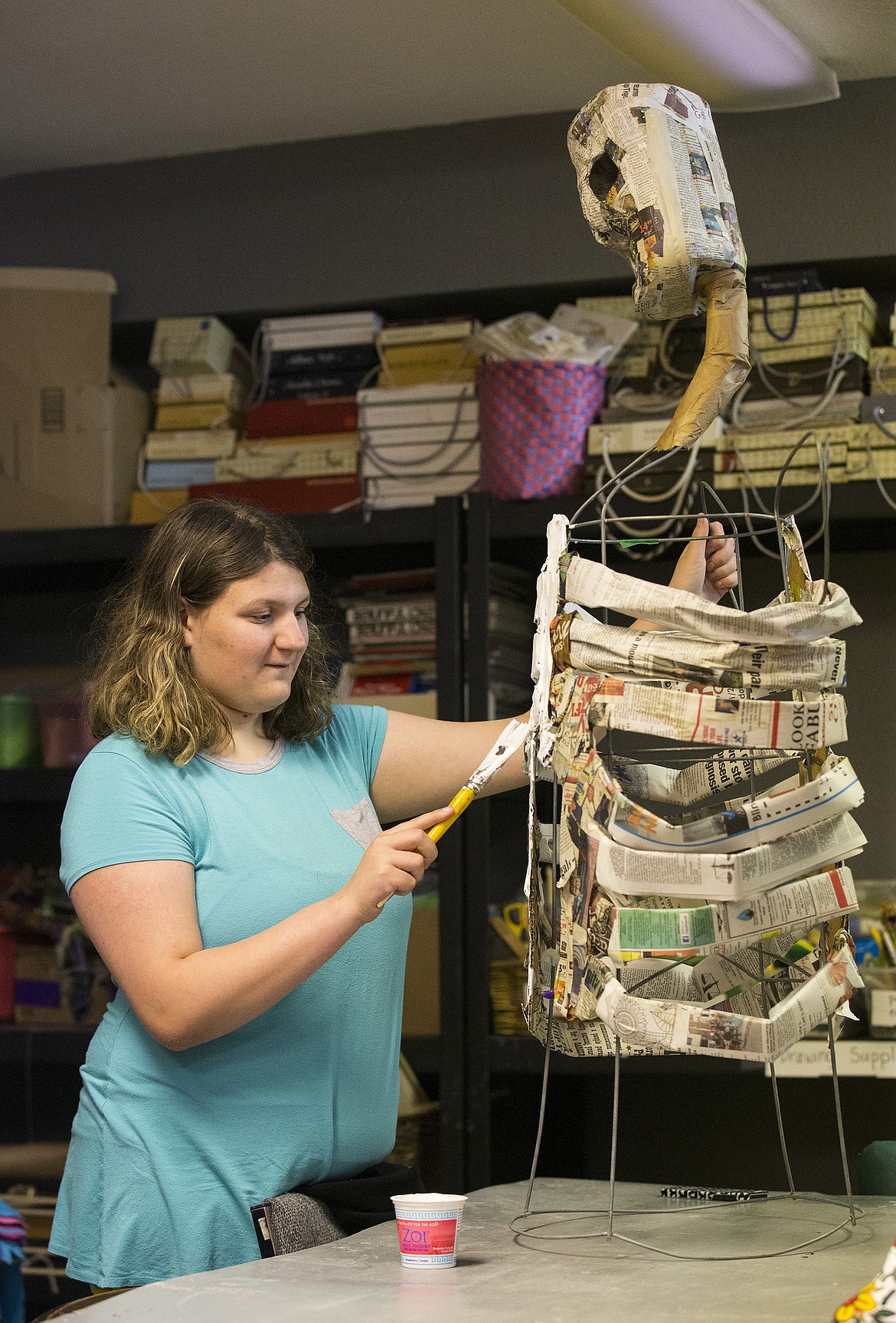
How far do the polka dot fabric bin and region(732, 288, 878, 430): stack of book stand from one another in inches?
12.9

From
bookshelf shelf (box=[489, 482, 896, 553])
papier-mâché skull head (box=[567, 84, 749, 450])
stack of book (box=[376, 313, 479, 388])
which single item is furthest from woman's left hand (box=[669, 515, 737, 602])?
stack of book (box=[376, 313, 479, 388])

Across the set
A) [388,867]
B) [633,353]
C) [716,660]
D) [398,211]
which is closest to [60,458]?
[398,211]

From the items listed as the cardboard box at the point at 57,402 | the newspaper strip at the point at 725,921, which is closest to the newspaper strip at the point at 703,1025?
the newspaper strip at the point at 725,921

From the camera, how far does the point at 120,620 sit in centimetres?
190

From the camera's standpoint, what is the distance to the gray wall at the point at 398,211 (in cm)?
304

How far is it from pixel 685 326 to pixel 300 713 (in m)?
1.49

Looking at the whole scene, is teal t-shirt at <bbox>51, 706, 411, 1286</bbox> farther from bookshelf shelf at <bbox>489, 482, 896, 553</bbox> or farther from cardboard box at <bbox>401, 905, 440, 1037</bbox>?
bookshelf shelf at <bbox>489, 482, 896, 553</bbox>

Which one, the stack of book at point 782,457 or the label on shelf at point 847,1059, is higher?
the stack of book at point 782,457

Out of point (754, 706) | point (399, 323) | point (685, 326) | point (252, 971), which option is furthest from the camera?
point (399, 323)

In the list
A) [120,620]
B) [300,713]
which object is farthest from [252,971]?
[120,620]

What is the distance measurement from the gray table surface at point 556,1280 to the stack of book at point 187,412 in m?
2.07

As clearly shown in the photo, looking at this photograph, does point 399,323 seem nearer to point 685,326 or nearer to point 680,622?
point 685,326

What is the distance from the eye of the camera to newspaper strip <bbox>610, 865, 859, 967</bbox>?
4.45 feet

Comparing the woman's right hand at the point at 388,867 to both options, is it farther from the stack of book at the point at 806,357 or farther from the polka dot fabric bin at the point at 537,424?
the stack of book at the point at 806,357
